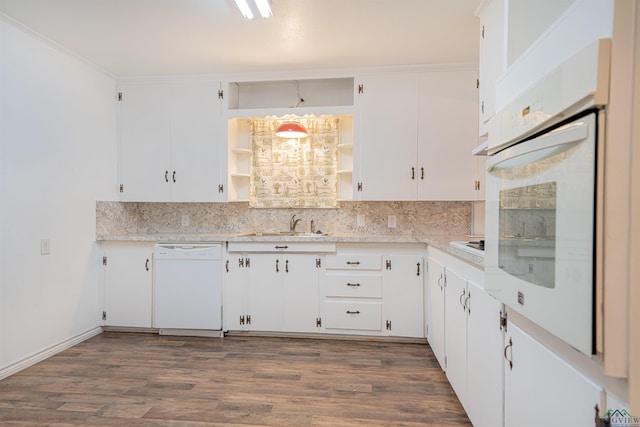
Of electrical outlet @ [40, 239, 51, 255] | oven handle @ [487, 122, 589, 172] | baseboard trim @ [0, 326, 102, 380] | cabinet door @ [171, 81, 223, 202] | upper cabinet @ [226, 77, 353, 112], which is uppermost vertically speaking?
upper cabinet @ [226, 77, 353, 112]

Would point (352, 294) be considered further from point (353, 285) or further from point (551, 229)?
point (551, 229)

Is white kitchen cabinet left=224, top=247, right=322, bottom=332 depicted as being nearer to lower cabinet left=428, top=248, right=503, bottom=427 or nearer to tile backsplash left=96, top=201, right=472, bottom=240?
tile backsplash left=96, top=201, right=472, bottom=240

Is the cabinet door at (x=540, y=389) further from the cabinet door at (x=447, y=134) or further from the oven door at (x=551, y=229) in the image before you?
the cabinet door at (x=447, y=134)

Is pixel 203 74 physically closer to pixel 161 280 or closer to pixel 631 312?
pixel 161 280

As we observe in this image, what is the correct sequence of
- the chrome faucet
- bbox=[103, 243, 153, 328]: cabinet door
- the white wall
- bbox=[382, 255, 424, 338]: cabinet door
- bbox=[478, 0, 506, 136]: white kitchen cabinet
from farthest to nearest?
the chrome faucet
bbox=[103, 243, 153, 328]: cabinet door
bbox=[382, 255, 424, 338]: cabinet door
the white wall
bbox=[478, 0, 506, 136]: white kitchen cabinet

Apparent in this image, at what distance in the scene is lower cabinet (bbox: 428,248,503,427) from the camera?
1.61 m

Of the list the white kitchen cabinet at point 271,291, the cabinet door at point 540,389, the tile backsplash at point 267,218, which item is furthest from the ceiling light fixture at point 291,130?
the cabinet door at point 540,389

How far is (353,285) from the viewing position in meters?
3.35

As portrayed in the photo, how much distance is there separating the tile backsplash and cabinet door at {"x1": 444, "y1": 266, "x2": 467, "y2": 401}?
1.37 meters

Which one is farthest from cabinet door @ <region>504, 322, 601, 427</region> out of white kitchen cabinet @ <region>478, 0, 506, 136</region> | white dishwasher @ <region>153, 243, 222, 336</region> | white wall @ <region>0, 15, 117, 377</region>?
white wall @ <region>0, 15, 117, 377</region>

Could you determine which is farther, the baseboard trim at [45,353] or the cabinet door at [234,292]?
the cabinet door at [234,292]

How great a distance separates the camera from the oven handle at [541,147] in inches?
32.5

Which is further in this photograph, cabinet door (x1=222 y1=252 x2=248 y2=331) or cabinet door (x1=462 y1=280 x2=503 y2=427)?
cabinet door (x1=222 y1=252 x2=248 y2=331)

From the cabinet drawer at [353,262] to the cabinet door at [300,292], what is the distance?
142 millimetres
